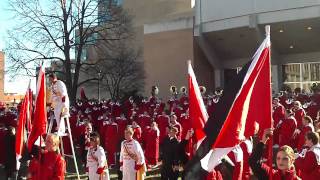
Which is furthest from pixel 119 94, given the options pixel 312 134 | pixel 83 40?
pixel 312 134

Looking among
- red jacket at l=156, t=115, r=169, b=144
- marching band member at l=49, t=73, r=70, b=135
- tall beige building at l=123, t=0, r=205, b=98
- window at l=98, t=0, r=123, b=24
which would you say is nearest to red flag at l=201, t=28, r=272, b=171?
marching band member at l=49, t=73, r=70, b=135

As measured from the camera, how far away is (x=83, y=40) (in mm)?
34969

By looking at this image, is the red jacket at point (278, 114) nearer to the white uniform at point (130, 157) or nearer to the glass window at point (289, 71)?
the white uniform at point (130, 157)

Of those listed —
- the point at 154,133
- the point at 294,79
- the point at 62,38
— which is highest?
the point at 62,38

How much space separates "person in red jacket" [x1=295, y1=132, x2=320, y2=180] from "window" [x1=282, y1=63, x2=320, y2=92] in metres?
29.8

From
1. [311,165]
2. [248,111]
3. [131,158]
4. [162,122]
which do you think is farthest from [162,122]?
[248,111]

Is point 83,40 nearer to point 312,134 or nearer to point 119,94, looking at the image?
point 119,94

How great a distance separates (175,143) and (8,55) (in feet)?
78.7

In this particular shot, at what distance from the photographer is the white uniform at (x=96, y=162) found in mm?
A: 10594

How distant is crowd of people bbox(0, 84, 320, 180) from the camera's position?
677 centimetres

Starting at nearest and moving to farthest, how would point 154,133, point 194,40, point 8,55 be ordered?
point 154,133
point 8,55
point 194,40

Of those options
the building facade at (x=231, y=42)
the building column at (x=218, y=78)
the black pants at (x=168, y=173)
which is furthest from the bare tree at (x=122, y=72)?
the black pants at (x=168, y=173)

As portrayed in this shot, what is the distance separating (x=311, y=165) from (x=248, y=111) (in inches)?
56.0

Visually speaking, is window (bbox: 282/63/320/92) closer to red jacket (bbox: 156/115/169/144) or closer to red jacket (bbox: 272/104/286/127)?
red jacket (bbox: 156/115/169/144)
